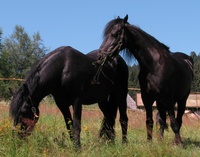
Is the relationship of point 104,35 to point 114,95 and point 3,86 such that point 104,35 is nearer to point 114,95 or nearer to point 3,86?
point 114,95

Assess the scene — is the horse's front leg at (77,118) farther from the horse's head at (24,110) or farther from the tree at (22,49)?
the tree at (22,49)

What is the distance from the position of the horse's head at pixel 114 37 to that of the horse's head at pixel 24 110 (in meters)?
1.67

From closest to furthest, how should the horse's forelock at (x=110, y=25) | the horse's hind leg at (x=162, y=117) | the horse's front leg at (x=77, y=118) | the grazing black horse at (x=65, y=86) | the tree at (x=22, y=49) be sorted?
1. the grazing black horse at (x=65, y=86)
2. the horse's front leg at (x=77, y=118)
3. the horse's forelock at (x=110, y=25)
4. the horse's hind leg at (x=162, y=117)
5. the tree at (x=22, y=49)

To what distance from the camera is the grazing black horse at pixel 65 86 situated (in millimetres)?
5383

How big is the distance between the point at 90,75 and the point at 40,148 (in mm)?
1973

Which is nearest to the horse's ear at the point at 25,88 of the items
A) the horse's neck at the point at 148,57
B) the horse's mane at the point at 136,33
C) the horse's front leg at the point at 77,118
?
the horse's front leg at the point at 77,118

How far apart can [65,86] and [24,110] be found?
2.70ft

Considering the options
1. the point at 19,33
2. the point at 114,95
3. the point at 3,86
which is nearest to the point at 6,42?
the point at 19,33

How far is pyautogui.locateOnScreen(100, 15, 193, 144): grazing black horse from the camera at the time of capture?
6.16 meters

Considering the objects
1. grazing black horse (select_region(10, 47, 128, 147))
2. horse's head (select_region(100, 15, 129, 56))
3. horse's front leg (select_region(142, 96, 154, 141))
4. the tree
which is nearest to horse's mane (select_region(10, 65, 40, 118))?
grazing black horse (select_region(10, 47, 128, 147))

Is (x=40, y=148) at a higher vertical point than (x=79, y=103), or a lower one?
lower

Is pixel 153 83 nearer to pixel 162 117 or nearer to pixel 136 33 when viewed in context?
pixel 136 33

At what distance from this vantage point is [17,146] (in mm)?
4691

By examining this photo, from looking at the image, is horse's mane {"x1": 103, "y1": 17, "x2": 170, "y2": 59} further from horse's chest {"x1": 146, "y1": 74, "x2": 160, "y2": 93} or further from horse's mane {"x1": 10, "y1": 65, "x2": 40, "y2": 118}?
horse's mane {"x1": 10, "y1": 65, "x2": 40, "y2": 118}
